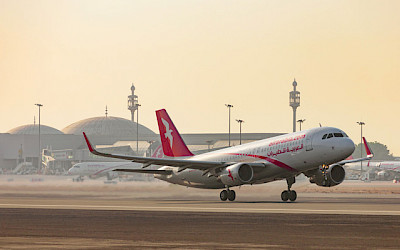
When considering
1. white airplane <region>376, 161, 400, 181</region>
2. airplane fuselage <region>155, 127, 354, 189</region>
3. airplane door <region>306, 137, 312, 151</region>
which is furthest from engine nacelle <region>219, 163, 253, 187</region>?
white airplane <region>376, 161, 400, 181</region>

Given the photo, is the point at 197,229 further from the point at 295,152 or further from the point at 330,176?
the point at 330,176

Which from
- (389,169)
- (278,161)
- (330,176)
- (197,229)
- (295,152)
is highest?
(295,152)

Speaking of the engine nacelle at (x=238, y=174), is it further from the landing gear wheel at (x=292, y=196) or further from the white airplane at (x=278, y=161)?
the landing gear wheel at (x=292, y=196)

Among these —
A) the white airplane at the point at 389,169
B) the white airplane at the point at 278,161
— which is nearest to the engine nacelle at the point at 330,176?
the white airplane at the point at 278,161

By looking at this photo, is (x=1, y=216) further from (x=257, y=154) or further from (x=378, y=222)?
(x=257, y=154)

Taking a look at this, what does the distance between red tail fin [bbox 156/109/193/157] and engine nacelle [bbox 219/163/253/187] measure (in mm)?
11617

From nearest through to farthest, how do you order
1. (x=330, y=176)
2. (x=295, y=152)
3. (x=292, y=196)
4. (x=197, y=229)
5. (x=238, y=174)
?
(x=197, y=229)
(x=295, y=152)
(x=238, y=174)
(x=330, y=176)
(x=292, y=196)

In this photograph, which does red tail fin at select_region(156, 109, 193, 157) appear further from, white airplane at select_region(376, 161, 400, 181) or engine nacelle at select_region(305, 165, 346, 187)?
white airplane at select_region(376, 161, 400, 181)

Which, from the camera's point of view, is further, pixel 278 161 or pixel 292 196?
pixel 292 196

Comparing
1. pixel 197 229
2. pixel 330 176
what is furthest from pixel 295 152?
pixel 197 229

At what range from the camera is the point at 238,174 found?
167 feet

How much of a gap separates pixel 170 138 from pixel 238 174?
13.8 meters

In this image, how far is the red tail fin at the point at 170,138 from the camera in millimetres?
63250

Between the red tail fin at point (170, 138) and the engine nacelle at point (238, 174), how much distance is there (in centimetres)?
1162
